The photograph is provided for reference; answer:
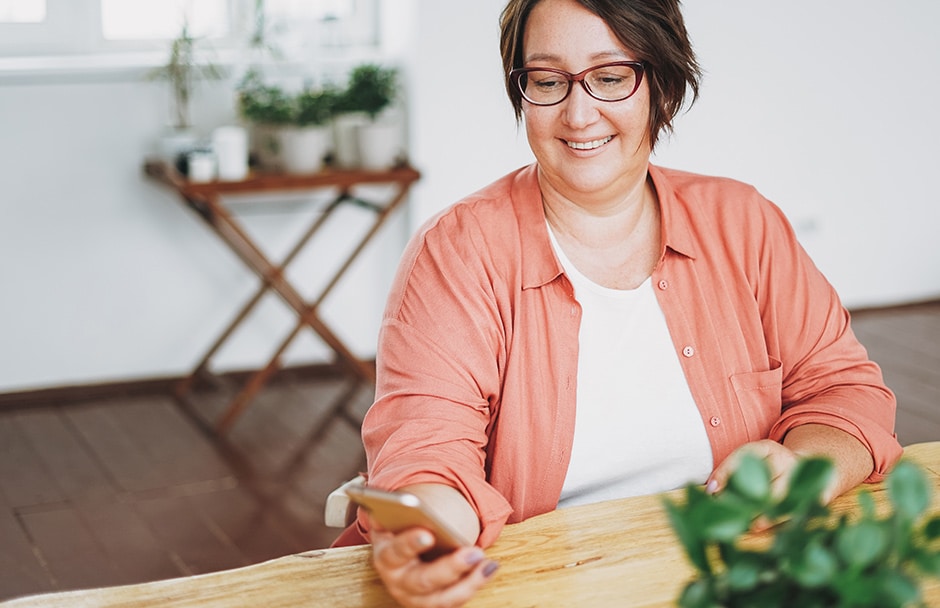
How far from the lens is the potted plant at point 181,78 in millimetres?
3994

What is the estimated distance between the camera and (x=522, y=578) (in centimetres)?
134

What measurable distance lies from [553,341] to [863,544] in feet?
2.95

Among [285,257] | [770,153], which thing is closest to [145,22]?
[285,257]

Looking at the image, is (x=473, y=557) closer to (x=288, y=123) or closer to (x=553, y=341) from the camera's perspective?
(x=553, y=341)

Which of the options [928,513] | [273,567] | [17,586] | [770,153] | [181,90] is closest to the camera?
[273,567]

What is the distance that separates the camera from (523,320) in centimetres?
174

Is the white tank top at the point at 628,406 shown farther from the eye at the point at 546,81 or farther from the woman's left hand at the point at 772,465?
the eye at the point at 546,81

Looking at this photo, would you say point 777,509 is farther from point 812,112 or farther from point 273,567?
point 812,112

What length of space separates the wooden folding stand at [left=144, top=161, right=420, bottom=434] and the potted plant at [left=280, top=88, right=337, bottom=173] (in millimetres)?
64

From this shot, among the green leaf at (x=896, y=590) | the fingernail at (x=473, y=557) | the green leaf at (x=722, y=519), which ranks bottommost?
the fingernail at (x=473, y=557)

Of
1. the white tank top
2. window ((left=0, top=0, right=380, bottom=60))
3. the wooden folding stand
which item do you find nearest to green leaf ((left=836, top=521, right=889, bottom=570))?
the white tank top

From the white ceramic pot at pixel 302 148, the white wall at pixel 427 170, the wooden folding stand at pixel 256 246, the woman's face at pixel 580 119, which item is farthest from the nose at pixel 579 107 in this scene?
the white wall at pixel 427 170

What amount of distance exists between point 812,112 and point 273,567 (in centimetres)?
429

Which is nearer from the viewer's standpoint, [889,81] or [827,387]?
[827,387]
